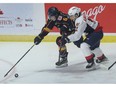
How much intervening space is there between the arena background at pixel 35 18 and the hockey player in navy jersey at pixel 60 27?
19 mm

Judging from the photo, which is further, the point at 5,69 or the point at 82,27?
the point at 5,69

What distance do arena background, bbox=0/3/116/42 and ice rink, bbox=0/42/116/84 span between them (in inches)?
1.9

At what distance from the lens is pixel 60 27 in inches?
90.3

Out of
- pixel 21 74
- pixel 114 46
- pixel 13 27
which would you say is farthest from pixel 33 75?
pixel 114 46

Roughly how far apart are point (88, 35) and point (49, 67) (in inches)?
9.3

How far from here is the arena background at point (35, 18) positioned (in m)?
2.26

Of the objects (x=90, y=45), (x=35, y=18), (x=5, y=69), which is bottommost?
(x=5, y=69)

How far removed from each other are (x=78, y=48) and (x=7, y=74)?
0.35 m

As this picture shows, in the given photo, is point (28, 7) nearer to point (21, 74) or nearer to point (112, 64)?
point (21, 74)

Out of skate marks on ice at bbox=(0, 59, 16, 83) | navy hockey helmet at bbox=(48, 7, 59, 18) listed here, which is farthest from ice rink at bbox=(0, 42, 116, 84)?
navy hockey helmet at bbox=(48, 7, 59, 18)

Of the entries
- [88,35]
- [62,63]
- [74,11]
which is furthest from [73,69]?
[74,11]

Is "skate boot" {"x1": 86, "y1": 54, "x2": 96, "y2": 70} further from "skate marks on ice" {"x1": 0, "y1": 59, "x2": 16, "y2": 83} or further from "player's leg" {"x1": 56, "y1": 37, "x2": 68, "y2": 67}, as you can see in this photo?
"skate marks on ice" {"x1": 0, "y1": 59, "x2": 16, "y2": 83}

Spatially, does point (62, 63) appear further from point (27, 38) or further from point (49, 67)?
point (27, 38)

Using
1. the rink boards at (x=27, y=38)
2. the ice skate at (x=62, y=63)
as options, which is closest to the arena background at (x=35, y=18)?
the rink boards at (x=27, y=38)
